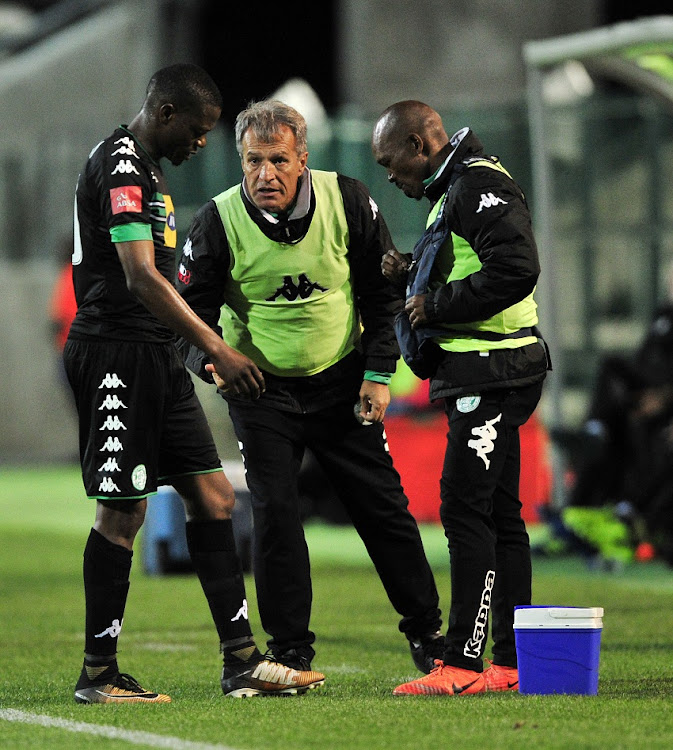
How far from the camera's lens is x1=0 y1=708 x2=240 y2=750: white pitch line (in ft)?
15.6

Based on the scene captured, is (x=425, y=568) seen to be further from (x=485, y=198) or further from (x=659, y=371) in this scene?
(x=659, y=371)

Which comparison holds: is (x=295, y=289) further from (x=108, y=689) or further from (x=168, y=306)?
(x=108, y=689)

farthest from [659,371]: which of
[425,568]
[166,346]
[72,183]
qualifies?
[72,183]

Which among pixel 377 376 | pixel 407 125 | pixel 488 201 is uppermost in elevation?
pixel 407 125

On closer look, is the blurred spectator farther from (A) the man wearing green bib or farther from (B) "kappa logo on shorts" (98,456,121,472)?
(B) "kappa logo on shorts" (98,456,121,472)

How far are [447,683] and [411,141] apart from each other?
1.84m

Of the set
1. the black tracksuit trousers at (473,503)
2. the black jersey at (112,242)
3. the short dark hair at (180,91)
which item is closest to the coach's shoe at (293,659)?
the black tracksuit trousers at (473,503)

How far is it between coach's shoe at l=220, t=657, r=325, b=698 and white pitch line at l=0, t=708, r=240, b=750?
72cm

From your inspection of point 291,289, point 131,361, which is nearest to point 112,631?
point 131,361

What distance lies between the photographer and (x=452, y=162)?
5.79 metres

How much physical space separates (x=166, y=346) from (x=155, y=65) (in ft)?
55.4

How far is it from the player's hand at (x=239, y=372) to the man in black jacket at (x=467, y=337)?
584 mm

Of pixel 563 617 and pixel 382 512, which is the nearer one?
pixel 563 617

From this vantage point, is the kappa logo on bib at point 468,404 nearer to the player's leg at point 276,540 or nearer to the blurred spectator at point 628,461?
the player's leg at point 276,540
